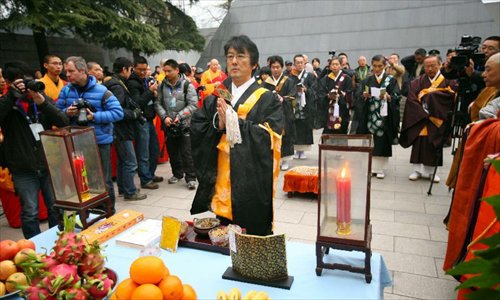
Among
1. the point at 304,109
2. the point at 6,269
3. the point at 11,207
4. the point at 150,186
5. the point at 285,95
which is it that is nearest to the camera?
the point at 6,269

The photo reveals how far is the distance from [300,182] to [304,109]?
209 cm

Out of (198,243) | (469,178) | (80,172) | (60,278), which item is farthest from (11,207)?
(469,178)

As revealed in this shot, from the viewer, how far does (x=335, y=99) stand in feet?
20.8

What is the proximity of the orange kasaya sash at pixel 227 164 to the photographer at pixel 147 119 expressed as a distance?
9.00 feet

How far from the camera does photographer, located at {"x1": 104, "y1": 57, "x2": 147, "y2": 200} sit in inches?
174

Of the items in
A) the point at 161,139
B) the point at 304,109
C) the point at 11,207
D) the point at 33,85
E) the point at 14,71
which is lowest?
the point at 11,207

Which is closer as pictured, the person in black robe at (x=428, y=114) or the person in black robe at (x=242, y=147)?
the person in black robe at (x=242, y=147)

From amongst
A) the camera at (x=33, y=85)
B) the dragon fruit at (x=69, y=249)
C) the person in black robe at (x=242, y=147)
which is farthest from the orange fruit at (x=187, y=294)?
the camera at (x=33, y=85)

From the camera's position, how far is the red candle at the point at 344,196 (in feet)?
4.94

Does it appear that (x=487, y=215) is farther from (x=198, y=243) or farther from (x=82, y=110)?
(x=82, y=110)

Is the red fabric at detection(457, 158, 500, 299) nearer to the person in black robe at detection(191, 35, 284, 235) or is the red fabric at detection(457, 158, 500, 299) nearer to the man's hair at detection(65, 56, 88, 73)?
the person in black robe at detection(191, 35, 284, 235)

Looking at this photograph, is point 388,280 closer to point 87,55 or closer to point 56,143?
point 56,143

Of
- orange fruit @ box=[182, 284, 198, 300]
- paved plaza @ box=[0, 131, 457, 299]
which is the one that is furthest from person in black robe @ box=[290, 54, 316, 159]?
orange fruit @ box=[182, 284, 198, 300]

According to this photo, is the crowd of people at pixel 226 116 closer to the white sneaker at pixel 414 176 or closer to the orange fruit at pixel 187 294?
the white sneaker at pixel 414 176
